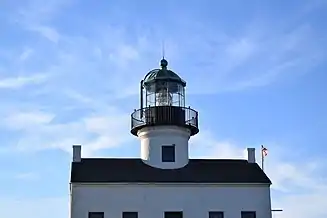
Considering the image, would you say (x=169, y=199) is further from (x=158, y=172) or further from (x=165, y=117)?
(x=165, y=117)

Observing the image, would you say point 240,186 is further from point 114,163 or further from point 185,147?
point 114,163

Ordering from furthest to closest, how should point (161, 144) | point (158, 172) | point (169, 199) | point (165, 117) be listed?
1. point (165, 117)
2. point (161, 144)
3. point (158, 172)
4. point (169, 199)

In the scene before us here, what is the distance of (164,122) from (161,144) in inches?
45.8

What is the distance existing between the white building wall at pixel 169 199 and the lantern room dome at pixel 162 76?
619cm

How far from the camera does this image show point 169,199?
35.8 meters

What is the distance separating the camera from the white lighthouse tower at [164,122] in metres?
37.5

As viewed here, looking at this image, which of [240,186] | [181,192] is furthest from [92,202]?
[240,186]

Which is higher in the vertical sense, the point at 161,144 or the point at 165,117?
the point at 165,117

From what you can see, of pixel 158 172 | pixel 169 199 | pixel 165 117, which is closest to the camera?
pixel 169 199

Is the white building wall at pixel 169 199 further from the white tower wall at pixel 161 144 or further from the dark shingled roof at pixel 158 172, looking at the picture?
the white tower wall at pixel 161 144

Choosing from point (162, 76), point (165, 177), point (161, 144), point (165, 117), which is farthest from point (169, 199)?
point (162, 76)

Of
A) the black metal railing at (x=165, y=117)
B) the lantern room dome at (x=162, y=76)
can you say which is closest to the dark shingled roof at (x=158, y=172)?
the black metal railing at (x=165, y=117)

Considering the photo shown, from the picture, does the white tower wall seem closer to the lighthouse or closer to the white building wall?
the lighthouse

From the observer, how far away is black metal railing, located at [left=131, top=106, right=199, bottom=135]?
37.7 meters
